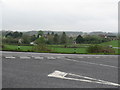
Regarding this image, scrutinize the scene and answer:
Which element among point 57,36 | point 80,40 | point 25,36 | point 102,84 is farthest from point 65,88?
point 57,36

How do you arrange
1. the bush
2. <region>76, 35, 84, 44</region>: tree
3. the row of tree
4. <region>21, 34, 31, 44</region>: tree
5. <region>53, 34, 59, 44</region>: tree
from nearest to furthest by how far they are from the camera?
1. the bush
2. <region>21, 34, 31, 44</region>: tree
3. the row of tree
4. <region>76, 35, 84, 44</region>: tree
5. <region>53, 34, 59, 44</region>: tree

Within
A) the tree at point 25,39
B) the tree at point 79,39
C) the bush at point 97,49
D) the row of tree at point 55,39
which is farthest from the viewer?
the tree at point 79,39

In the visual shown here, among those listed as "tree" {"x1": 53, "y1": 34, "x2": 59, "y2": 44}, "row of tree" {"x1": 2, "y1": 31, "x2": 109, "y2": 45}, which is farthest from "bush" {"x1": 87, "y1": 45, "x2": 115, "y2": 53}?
"tree" {"x1": 53, "y1": 34, "x2": 59, "y2": 44}

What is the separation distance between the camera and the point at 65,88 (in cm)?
344

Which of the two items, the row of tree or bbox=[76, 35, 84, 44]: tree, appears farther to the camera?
bbox=[76, 35, 84, 44]: tree

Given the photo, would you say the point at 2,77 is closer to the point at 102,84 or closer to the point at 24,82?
the point at 24,82

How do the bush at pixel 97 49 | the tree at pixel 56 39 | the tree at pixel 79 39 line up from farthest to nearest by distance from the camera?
the tree at pixel 56 39 < the tree at pixel 79 39 < the bush at pixel 97 49

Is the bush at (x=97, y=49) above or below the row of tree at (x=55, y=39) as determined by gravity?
below

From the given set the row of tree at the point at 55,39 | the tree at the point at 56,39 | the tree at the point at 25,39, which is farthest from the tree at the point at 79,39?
the tree at the point at 25,39

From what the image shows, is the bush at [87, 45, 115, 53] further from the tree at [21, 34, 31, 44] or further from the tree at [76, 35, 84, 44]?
the tree at [21, 34, 31, 44]

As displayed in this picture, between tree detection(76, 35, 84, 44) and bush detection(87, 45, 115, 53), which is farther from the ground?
tree detection(76, 35, 84, 44)

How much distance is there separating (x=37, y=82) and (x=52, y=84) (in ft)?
1.13

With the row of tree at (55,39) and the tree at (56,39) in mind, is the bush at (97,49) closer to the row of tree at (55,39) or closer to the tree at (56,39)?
Result: the row of tree at (55,39)

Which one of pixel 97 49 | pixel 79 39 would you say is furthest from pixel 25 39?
pixel 97 49
